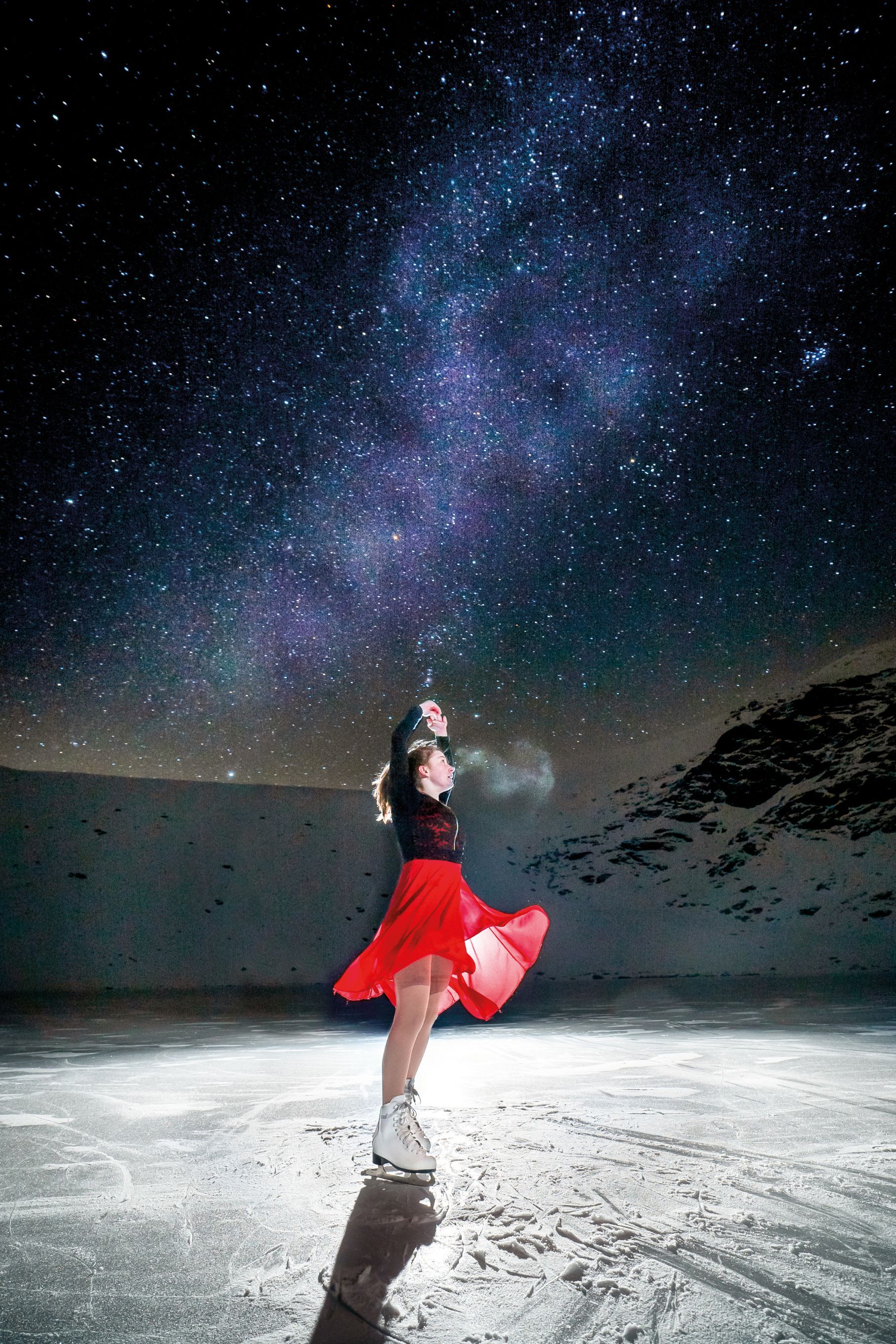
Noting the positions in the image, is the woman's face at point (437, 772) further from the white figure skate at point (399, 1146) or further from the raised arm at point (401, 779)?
the white figure skate at point (399, 1146)

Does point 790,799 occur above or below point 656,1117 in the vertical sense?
above

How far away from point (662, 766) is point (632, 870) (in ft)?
14.6

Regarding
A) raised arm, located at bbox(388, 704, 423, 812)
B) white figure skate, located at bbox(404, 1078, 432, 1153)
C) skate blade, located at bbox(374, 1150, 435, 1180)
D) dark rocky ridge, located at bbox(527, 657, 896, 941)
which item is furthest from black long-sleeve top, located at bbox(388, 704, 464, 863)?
dark rocky ridge, located at bbox(527, 657, 896, 941)

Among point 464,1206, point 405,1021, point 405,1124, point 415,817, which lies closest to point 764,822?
point 415,817

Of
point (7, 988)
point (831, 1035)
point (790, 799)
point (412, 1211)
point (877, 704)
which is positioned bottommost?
point (7, 988)

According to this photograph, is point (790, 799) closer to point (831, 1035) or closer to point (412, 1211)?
point (831, 1035)

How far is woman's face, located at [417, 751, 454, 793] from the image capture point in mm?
2479

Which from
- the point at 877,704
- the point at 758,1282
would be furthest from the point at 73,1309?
the point at 877,704

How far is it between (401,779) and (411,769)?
11 cm

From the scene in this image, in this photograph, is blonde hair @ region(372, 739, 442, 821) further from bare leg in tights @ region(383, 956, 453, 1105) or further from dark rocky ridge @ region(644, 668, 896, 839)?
dark rocky ridge @ region(644, 668, 896, 839)

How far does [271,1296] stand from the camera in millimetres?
1294

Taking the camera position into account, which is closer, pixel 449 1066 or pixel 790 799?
pixel 449 1066

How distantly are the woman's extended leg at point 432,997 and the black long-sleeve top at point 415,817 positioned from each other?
0.32 meters

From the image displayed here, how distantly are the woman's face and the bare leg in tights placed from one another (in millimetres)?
560
